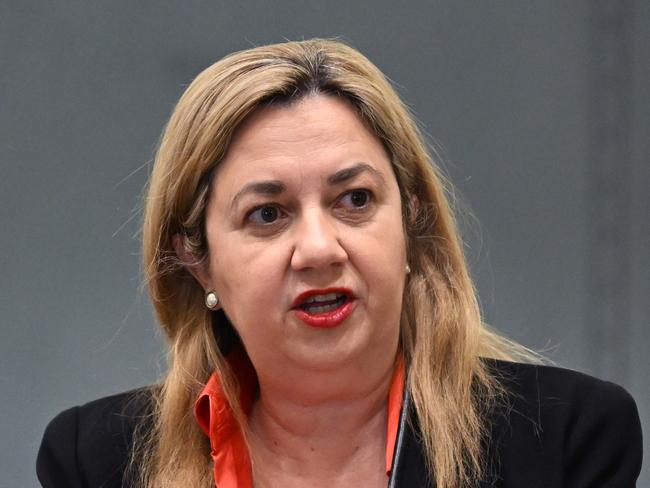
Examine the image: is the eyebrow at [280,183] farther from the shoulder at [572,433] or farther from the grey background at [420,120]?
the grey background at [420,120]

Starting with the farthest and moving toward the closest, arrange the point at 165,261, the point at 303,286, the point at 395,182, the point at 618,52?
the point at 618,52
the point at 165,261
the point at 395,182
the point at 303,286

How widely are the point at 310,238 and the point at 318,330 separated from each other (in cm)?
16

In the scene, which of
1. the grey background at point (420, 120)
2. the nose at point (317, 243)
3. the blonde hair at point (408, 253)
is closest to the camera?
the nose at point (317, 243)

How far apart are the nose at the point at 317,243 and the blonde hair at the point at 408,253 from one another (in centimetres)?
23

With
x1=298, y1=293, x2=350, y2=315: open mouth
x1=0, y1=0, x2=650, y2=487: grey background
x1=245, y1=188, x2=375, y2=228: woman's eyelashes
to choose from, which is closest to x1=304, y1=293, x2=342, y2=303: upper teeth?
x1=298, y1=293, x2=350, y2=315: open mouth

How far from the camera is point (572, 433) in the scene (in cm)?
195

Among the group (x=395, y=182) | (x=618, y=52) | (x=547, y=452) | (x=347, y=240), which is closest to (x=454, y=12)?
(x=618, y=52)

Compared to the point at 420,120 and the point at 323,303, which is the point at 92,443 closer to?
the point at 323,303

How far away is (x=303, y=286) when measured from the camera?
1900 mm

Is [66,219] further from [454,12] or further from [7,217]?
[454,12]

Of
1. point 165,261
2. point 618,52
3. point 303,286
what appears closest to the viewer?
point 303,286

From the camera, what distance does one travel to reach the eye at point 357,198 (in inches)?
77.5

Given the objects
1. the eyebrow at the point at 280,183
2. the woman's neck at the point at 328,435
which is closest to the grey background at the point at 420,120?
the woman's neck at the point at 328,435

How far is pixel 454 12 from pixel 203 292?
1.11 meters
